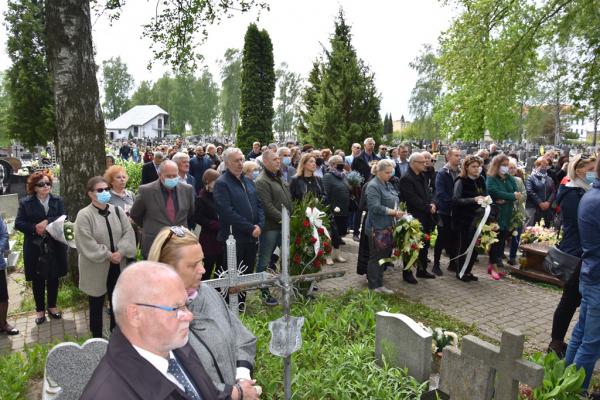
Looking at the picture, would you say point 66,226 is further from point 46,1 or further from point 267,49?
point 267,49

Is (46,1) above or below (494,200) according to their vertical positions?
above

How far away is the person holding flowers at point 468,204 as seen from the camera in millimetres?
7172

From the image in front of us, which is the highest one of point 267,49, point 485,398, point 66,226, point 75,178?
point 267,49

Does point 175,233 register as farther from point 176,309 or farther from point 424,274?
point 424,274

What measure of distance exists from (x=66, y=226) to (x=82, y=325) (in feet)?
3.96

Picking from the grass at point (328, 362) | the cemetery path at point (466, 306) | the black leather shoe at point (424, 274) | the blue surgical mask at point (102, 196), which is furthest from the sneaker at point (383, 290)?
the blue surgical mask at point (102, 196)

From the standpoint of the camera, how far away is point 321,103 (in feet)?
66.6

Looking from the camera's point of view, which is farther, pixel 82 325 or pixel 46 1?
pixel 46 1

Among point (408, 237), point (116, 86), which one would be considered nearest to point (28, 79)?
point (408, 237)

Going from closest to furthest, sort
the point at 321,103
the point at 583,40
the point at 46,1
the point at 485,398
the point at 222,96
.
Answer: the point at 485,398, the point at 46,1, the point at 583,40, the point at 321,103, the point at 222,96

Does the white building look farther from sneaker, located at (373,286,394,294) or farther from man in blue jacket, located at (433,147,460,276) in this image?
sneaker, located at (373,286,394,294)

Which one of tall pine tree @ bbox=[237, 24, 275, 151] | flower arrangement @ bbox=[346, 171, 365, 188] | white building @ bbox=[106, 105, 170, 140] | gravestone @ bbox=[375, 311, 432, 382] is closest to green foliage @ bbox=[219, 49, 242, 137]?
white building @ bbox=[106, 105, 170, 140]

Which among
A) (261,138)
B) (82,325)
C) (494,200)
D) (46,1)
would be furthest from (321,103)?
(82,325)

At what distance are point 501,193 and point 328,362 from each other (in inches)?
183
